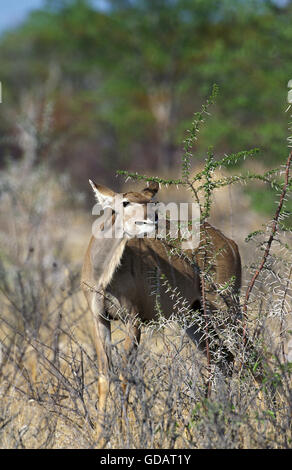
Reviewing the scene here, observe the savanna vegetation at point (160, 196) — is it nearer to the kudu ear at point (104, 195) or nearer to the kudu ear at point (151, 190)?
the kudu ear at point (151, 190)

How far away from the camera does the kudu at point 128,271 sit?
475 cm

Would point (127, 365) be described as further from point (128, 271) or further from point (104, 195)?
point (104, 195)

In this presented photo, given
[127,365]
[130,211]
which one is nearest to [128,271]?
[130,211]

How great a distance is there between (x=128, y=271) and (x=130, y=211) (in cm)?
52

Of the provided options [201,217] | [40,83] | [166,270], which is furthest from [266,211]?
[40,83]

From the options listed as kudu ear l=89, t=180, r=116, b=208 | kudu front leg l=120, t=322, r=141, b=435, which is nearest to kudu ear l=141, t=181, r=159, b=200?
kudu ear l=89, t=180, r=116, b=208

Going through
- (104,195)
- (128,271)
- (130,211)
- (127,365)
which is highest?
(104,195)

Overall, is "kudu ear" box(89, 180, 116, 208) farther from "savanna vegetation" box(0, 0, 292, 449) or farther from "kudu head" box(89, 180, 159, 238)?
"savanna vegetation" box(0, 0, 292, 449)

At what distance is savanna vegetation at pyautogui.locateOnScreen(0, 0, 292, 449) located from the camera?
12.9 feet

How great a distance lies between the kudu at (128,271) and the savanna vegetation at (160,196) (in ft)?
0.52

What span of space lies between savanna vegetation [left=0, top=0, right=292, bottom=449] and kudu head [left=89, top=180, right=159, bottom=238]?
28 cm

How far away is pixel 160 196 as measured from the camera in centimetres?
1187

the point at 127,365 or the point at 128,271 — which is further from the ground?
the point at 128,271
